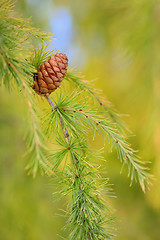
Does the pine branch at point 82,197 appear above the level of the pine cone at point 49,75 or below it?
below

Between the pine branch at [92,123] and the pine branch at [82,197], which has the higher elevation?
the pine branch at [92,123]

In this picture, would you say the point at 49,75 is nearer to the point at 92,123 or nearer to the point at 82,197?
the point at 92,123

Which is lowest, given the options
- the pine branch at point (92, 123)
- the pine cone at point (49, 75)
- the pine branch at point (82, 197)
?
the pine branch at point (82, 197)

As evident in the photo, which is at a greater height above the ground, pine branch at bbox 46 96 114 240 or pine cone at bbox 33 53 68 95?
pine cone at bbox 33 53 68 95

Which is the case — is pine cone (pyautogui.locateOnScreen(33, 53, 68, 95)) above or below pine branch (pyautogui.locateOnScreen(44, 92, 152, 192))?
above

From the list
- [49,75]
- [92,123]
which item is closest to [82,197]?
[92,123]

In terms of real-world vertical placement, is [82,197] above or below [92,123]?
below

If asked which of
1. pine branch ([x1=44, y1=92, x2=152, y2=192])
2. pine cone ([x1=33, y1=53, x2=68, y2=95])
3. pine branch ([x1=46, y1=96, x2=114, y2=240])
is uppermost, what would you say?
pine cone ([x1=33, y1=53, x2=68, y2=95])

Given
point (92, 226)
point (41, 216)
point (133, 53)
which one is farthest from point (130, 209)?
point (92, 226)

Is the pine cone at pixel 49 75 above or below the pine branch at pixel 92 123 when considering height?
above
